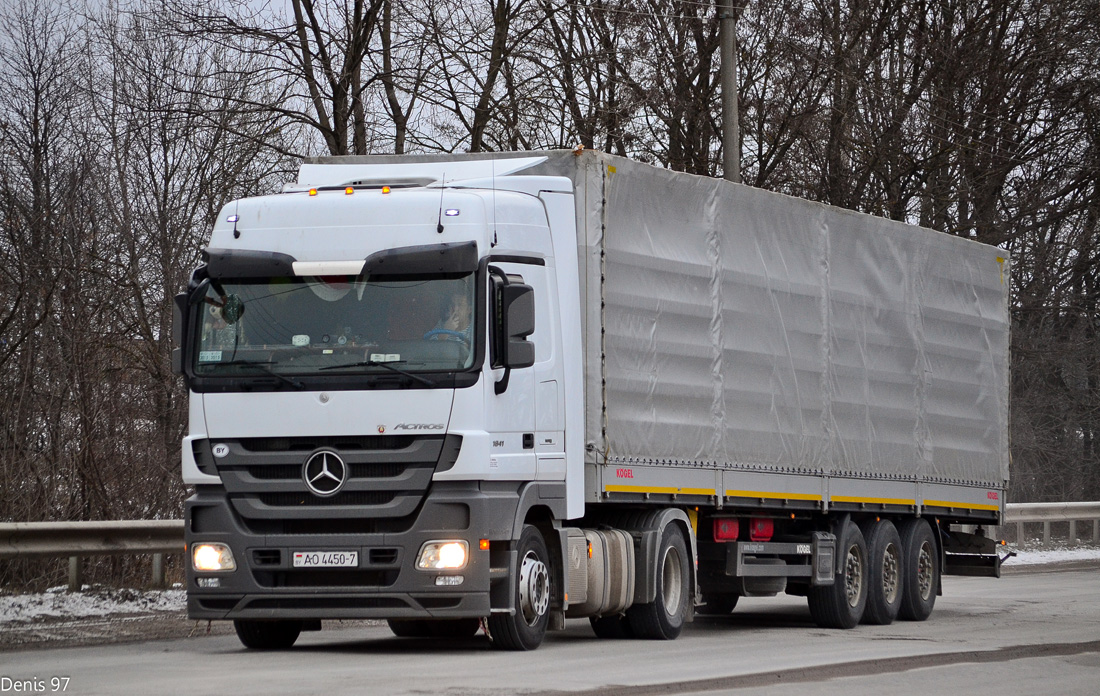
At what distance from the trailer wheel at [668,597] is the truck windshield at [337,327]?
3.11 meters

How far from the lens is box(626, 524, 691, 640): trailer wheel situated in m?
12.8

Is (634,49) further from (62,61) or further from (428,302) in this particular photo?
(428,302)

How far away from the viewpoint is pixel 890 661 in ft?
36.3

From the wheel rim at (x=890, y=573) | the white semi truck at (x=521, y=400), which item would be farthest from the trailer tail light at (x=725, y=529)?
the wheel rim at (x=890, y=573)

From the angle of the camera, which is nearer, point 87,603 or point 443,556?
point 443,556

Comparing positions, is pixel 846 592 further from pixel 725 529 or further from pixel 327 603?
pixel 327 603

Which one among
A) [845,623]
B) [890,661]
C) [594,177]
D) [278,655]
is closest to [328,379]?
[278,655]

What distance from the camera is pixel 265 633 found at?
11.8m

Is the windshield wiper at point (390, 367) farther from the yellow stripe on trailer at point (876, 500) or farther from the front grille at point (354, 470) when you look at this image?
the yellow stripe on trailer at point (876, 500)

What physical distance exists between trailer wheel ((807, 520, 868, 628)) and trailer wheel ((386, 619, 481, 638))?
4104mm

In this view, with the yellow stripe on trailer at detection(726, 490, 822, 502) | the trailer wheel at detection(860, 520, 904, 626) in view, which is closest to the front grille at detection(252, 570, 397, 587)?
the yellow stripe on trailer at detection(726, 490, 822, 502)

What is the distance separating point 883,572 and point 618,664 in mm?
6367

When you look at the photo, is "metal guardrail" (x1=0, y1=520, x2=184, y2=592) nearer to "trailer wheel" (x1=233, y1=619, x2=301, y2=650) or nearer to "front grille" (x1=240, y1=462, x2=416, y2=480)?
"trailer wheel" (x1=233, y1=619, x2=301, y2=650)

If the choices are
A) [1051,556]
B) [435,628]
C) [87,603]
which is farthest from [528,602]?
[1051,556]
